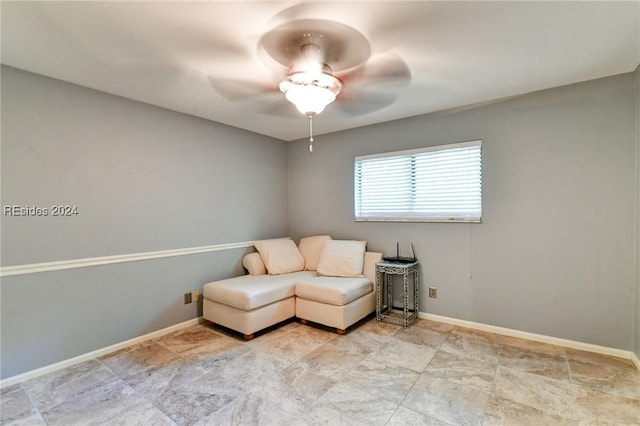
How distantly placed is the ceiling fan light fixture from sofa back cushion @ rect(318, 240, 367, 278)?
1949 millimetres

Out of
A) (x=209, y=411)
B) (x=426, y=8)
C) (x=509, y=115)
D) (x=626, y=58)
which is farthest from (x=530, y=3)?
(x=209, y=411)

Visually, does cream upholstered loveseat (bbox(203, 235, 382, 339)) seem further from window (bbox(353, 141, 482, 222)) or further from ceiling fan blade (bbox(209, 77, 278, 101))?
ceiling fan blade (bbox(209, 77, 278, 101))

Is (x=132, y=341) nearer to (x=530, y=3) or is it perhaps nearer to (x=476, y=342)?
(x=476, y=342)

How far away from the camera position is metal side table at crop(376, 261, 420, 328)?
319 centimetres

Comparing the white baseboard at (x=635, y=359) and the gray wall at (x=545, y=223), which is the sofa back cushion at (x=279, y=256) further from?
the white baseboard at (x=635, y=359)

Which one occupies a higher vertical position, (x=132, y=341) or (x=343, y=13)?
(x=343, y=13)

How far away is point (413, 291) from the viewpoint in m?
3.45

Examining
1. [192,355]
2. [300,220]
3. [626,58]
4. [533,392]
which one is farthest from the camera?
[300,220]

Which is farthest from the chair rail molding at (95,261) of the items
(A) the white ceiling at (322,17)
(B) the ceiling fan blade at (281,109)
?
(B) the ceiling fan blade at (281,109)

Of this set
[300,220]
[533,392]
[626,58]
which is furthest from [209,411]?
[626,58]

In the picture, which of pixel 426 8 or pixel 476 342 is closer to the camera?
pixel 426 8

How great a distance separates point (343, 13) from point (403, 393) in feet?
7.83

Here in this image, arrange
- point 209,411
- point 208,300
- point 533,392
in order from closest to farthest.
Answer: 1. point 209,411
2. point 533,392
3. point 208,300

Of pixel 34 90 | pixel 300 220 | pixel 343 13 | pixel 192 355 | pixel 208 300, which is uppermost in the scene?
pixel 343 13
